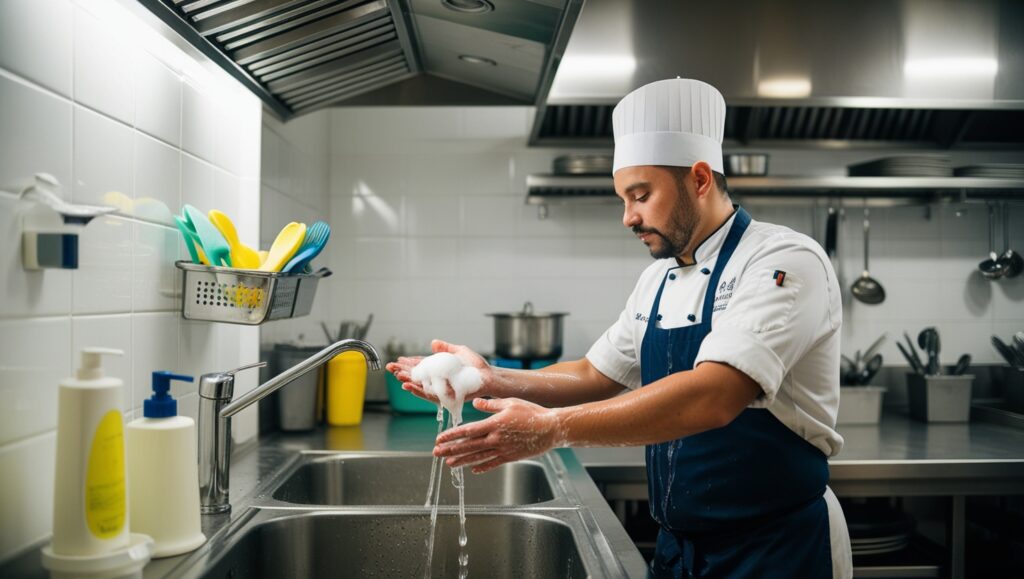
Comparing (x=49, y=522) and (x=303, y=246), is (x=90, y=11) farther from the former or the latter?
(x=49, y=522)

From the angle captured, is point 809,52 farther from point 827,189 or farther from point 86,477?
point 86,477

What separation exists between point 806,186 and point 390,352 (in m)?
1.66

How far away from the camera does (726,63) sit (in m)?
2.74

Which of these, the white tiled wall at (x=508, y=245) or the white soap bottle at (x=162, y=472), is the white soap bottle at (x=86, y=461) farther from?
the white tiled wall at (x=508, y=245)

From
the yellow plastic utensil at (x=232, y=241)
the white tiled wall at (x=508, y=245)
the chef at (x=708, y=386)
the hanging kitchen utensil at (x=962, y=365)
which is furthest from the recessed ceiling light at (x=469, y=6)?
the hanging kitchen utensil at (x=962, y=365)

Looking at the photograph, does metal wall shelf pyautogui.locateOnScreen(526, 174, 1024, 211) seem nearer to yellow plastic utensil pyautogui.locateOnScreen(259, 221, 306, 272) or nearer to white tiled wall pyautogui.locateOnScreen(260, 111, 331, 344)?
white tiled wall pyautogui.locateOnScreen(260, 111, 331, 344)

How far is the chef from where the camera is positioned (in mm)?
1223

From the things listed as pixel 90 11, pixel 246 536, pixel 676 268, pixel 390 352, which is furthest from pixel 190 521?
pixel 390 352

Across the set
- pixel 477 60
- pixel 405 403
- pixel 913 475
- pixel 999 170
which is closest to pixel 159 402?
pixel 477 60

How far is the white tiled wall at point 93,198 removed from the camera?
1078 mm

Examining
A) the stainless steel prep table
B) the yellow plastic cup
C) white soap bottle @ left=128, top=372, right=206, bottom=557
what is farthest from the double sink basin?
the yellow plastic cup

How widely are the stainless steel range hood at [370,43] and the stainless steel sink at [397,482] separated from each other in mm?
1014

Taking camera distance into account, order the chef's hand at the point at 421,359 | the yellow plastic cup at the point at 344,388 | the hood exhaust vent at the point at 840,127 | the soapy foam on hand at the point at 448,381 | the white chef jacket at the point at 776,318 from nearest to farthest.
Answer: the white chef jacket at the point at 776,318 < the soapy foam on hand at the point at 448,381 < the chef's hand at the point at 421,359 < the yellow plastic cup at the point at 344,388 < the hood exhaust vent at the point at 840,127

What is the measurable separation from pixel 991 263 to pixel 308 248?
2822 mm
